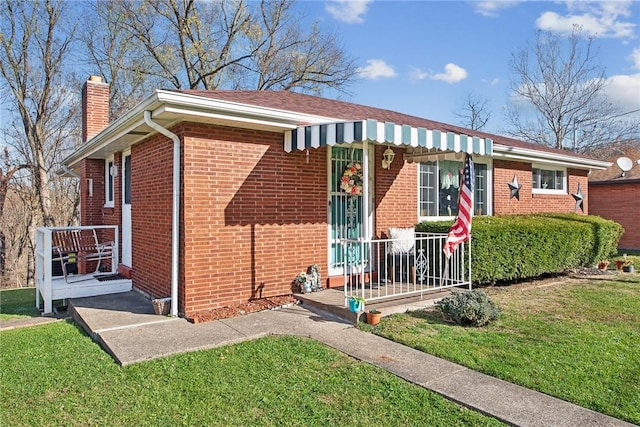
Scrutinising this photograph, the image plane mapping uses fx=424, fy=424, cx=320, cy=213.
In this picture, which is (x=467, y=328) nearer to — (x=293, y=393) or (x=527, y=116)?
(x=293, y=393)

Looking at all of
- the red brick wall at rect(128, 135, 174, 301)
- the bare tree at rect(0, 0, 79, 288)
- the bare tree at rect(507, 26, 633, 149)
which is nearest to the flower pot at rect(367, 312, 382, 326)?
the red brick wall at rect(128, 135, 174, 301)

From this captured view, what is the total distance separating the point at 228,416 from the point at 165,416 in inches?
21.2

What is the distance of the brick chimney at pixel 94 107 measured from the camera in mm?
12164

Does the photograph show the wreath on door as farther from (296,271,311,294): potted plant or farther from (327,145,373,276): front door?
(296,271,311,294): potted plant

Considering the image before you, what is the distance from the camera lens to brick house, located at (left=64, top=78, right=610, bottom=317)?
6.52 metres

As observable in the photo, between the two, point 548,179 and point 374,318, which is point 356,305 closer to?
point 374,318

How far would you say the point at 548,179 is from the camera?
1347 centimetres

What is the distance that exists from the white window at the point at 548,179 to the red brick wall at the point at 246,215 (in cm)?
816

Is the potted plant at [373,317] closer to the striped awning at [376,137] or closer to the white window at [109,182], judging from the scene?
the striped awning at [376,137]

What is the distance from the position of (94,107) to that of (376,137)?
975 centimetres

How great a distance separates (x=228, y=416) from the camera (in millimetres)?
3584

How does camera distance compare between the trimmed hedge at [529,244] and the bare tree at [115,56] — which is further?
the bare tree at [115,56]

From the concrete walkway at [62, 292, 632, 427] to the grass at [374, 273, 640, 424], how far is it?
230 mm

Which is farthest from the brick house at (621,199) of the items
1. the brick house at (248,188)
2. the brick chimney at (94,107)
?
the brick chimney at (94,107)
